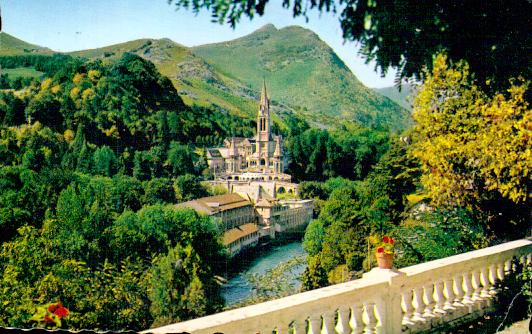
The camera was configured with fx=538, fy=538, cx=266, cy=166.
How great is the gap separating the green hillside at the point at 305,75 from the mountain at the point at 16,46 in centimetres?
117

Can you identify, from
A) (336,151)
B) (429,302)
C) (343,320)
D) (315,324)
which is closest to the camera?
(315,324)

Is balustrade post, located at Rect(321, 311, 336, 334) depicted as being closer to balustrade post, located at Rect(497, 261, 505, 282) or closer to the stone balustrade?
the stone balustrade

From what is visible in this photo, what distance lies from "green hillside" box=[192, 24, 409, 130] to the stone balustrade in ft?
5.41

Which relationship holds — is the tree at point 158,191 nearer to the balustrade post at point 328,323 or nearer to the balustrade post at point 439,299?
the balustrade post at point 439,299

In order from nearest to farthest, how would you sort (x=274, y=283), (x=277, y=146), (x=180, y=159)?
(x=277, y=146) → (x=180, y=159) → (x=274, y=283)

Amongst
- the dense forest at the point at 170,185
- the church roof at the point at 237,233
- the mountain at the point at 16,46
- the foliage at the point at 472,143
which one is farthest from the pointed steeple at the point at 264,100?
the mountain at the point at 16,46

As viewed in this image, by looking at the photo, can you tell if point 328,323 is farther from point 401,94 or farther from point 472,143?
point 472,143

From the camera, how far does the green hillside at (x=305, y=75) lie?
3.89 m

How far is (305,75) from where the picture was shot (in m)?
5.48

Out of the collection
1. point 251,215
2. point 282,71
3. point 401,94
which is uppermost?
point 282,71

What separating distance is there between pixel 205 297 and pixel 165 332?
722 centimetres

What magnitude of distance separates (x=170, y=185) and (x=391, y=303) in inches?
251

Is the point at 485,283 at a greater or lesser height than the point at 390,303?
lesser

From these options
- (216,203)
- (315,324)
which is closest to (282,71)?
(315,324)
